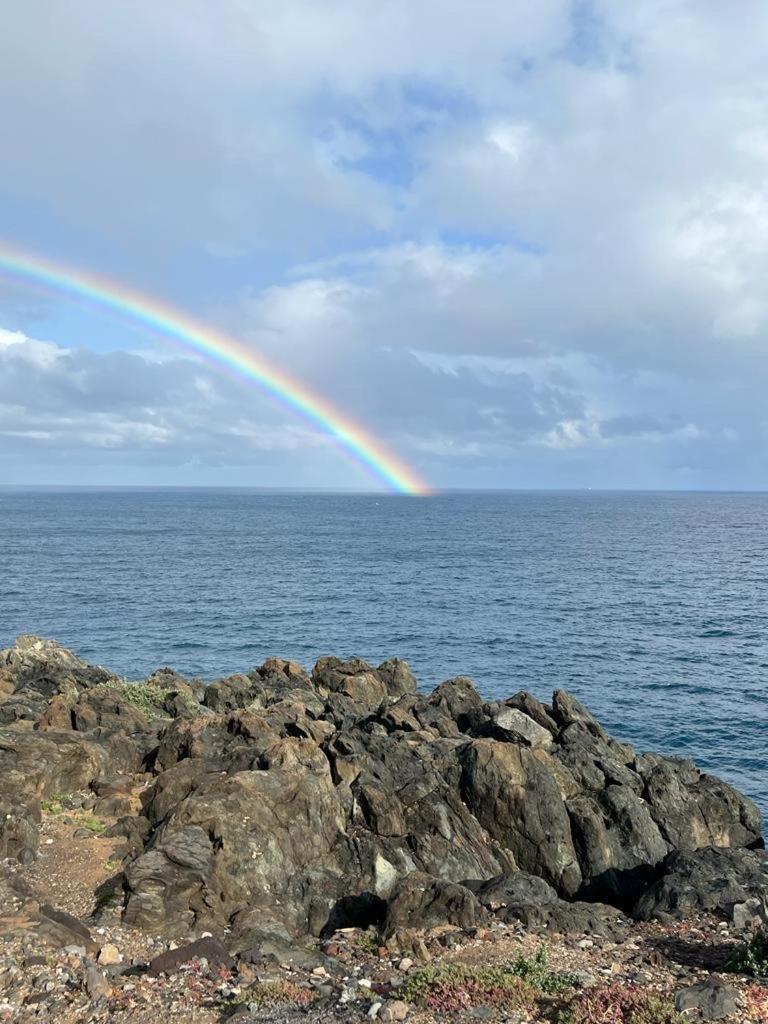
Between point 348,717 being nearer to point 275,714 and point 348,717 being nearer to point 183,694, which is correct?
point 275,714

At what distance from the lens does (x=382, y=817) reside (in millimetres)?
25203

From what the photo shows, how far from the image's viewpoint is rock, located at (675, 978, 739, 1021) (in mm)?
13531

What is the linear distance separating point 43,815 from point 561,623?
67.3 metres

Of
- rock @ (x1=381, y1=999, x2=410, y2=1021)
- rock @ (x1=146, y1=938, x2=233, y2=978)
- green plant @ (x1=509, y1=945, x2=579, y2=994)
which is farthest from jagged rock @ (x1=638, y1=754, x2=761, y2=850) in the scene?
rock @ (x1=146, y1=938, x2=233, y2=978)

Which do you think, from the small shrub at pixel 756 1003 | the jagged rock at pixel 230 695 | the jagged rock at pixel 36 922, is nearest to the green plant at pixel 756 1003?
the small shrub at pixel 756 1003

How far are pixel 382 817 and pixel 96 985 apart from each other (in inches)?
468

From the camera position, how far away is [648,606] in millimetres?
95812

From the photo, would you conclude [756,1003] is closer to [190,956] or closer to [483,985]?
[483,985]

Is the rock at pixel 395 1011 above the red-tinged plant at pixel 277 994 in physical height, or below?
above

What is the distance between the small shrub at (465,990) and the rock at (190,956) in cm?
409

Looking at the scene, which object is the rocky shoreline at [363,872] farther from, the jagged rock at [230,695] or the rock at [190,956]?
the jagged rock at [230,695]

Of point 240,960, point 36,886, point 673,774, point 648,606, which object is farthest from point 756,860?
point 648,606

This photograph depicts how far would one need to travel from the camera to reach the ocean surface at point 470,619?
2277 inches

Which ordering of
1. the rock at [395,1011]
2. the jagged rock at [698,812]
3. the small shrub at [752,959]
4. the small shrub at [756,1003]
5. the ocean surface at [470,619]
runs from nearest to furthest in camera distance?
the small shrub at [756,1003], the rock at [395,1011], the small shrub at [752,959], the jagged rock at [698,812], the ocean surface at [470,619]
